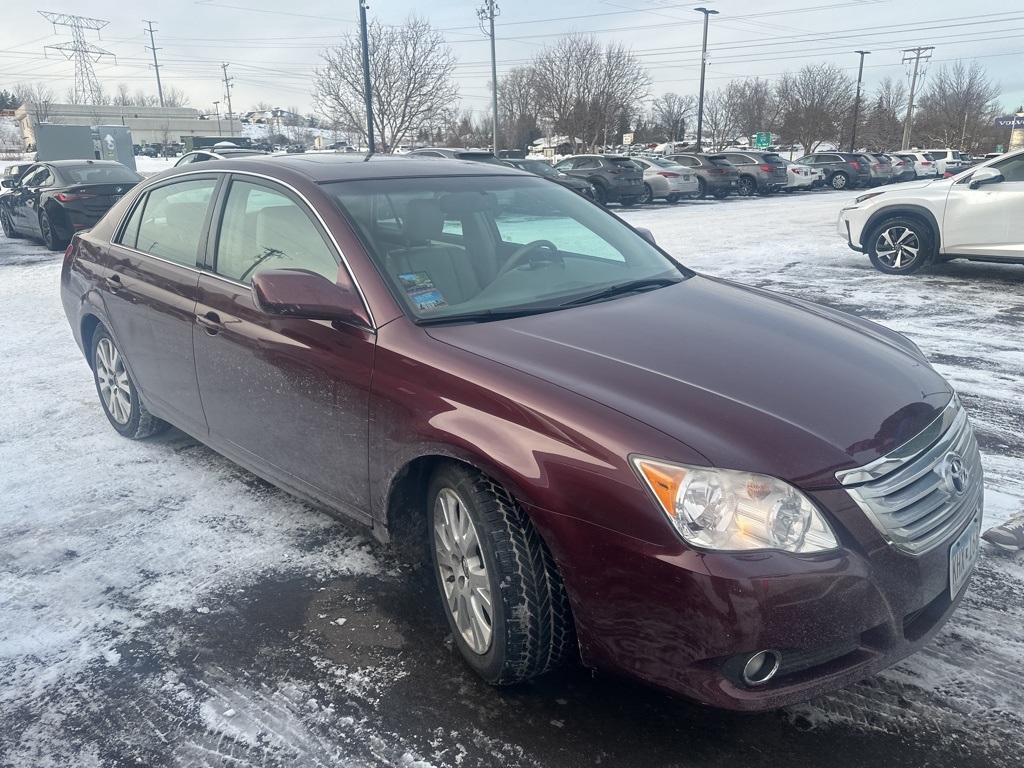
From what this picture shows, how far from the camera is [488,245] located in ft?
11.1

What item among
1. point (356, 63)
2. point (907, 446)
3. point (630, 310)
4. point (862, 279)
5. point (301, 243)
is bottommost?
point (862, 279)

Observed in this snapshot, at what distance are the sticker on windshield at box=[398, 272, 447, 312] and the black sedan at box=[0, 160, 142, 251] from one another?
11.0 metres

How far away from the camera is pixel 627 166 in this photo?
22.7m

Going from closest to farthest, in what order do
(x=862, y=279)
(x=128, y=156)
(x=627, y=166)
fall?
1. (x=862, y=279)
2. (x=627, y=166)
3. (x=128, y=156)

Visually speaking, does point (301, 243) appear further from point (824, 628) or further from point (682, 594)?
point (824, 628)

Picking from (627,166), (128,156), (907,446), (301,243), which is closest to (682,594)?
(907,446)

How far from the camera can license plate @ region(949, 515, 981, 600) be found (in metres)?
2.29

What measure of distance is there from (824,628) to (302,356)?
2.00 meters

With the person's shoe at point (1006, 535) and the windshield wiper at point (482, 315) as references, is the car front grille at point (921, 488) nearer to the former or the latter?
the person's shoe at point (1006, 535)

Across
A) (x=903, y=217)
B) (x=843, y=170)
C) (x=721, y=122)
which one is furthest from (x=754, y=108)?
(x=903, y=217)

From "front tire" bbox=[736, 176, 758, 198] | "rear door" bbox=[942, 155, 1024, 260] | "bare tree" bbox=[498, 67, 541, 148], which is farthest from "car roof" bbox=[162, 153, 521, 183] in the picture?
"bare tree" bbox=[498, 67, 541, 148]

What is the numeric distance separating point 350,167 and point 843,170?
32.9 m

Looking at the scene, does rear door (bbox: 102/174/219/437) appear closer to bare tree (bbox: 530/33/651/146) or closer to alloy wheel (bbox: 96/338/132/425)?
alloy wheel (bbox: 96/338/132/425)

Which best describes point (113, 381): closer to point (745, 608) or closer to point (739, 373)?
point (739, 373)
